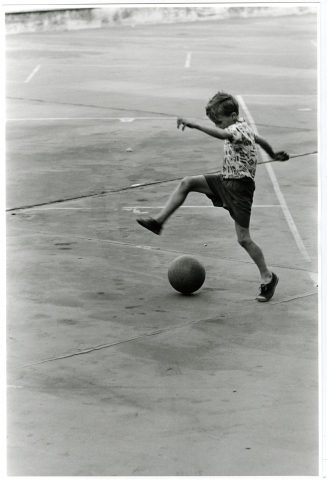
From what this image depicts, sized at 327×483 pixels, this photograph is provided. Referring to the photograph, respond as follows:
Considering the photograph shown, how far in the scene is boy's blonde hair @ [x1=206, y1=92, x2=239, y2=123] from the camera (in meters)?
8.55

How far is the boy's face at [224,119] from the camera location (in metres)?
8.60

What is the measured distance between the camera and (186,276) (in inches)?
351

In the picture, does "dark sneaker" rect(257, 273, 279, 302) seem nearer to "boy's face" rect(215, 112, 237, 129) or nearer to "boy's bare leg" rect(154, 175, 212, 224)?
"boy's bare leg" rect(154, 175, 212, 224)

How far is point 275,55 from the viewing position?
105ft

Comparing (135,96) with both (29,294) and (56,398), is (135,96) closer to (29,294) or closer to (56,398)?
(29,294)

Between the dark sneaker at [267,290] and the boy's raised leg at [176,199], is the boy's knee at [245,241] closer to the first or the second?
the dark sneaker at [267,290]

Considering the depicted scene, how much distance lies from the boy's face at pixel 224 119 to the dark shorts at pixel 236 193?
0.48m

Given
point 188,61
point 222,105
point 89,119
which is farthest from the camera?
point 188,61

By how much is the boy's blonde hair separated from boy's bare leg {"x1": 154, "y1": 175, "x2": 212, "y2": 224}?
2.05 ft

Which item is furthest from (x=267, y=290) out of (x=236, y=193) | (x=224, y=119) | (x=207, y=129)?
(x=207, y=129)

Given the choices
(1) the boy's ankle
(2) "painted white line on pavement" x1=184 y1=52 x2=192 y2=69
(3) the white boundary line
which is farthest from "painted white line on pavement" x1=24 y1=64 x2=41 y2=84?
(1) the boy's ankle

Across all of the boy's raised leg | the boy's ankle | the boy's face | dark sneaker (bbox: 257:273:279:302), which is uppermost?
the boy's face

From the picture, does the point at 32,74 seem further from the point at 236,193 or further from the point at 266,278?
the point at 266,278

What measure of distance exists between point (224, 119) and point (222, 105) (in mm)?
134
